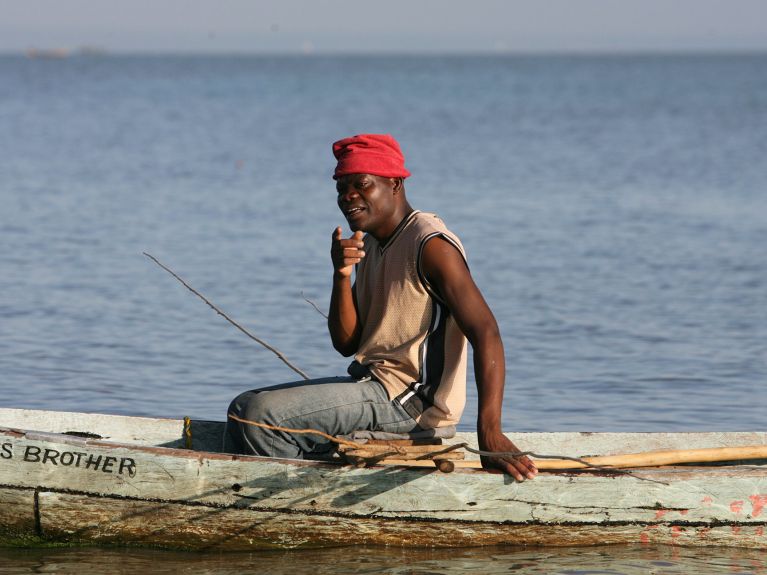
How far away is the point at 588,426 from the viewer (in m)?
7.71

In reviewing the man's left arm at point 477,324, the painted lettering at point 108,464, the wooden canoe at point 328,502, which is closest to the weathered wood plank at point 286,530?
the wooden canoe at point 328,502

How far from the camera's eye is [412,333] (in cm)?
496

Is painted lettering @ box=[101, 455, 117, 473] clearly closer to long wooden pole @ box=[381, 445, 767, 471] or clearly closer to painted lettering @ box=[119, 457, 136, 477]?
painted lettering @ box=[119, 457, 136, 477]

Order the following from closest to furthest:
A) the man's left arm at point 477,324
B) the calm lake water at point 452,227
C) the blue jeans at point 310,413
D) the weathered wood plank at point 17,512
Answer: the man's left arm at point 477,324, the blue jeans at point 310,413, the weathered wood plank at point 17,512, the calm lake water at point 452,227

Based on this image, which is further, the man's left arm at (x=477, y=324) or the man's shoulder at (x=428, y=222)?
the man's shoulder at (x=428, y=222)

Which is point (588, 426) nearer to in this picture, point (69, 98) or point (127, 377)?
point (127, 377)

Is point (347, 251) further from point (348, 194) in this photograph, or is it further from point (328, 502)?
point (328, 502)

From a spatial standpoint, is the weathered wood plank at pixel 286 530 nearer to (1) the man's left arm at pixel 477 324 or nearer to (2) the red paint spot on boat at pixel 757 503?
(2) the red paint spot on boat at pixel 757 503

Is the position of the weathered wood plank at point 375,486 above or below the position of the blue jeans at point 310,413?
below

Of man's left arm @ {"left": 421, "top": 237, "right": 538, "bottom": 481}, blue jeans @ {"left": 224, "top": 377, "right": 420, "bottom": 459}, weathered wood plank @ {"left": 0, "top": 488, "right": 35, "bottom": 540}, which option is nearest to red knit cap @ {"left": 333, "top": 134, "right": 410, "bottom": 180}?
man's left arm @ {"left": 421, "top": 237, "right": 538, "bottom": 481}

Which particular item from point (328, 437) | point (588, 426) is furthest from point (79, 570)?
point (588, 426)

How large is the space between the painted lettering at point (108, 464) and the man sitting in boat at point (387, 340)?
0.46 meters

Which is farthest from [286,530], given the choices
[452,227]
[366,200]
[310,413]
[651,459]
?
[452,227]

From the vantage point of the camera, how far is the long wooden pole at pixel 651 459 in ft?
17.0
